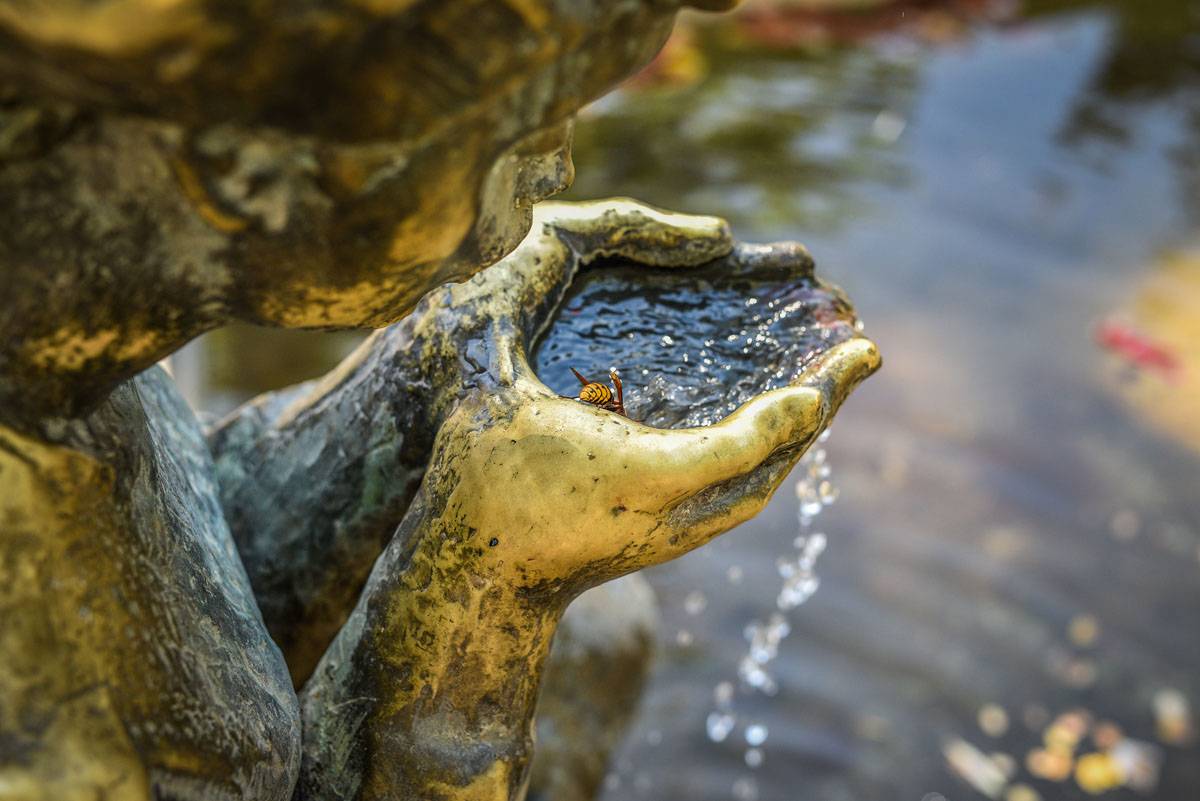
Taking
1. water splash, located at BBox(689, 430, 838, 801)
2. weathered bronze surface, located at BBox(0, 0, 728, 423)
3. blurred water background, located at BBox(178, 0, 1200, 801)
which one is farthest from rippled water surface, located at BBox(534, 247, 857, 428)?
water splash, located at BBox(689, 430, 838, 801)

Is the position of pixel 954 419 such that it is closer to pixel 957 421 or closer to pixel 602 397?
pixel 957 421

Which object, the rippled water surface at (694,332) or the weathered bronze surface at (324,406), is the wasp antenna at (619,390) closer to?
the rippled water surface at (694,332)

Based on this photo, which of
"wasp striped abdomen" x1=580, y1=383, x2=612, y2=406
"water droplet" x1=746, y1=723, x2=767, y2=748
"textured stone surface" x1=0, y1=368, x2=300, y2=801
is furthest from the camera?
"water droplet" x1=746, y1=723, x2=767, y2=748

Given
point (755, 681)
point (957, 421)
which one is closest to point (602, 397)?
point (755, 681)

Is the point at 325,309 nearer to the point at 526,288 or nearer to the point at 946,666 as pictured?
the point at 526,288

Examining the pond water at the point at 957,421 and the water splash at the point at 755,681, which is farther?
the pond water at the point at 957,421

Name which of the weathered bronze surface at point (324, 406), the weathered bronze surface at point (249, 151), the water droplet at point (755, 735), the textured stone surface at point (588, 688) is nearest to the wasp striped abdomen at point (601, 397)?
the weathered bronze surface at point (324, 406)

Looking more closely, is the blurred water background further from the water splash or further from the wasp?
the wasp
